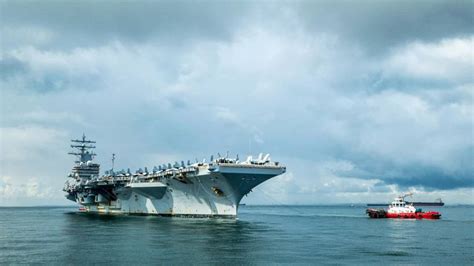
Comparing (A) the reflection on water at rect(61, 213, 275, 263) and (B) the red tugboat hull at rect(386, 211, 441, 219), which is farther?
(B) the red tugboat hull at rect(386, 211, 441, 219)

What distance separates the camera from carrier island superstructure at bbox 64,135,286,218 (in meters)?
43.9

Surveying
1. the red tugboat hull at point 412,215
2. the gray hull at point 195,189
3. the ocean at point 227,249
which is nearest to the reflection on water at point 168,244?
the ocean at point 227,249

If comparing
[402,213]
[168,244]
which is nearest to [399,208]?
[402,213]

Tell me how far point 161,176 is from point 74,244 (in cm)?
1961

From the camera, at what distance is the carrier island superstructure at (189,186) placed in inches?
1729

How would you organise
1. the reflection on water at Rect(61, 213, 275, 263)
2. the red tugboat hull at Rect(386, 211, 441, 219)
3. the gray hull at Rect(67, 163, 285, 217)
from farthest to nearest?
the red tugboat hull at Rect(386, 211, 441, 219), the gray hull at Rect(67, 163, 285, 217), the reflection on water at Rect(61, 213, 275, 263)

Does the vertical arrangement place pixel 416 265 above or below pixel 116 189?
below

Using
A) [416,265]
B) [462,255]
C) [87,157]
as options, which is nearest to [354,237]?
[462,255]

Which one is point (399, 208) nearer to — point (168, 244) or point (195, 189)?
point (195, 189)

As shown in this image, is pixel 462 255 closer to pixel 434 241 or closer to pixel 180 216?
pixel 434 241

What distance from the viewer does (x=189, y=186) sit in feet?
160

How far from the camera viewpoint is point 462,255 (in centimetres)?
2788

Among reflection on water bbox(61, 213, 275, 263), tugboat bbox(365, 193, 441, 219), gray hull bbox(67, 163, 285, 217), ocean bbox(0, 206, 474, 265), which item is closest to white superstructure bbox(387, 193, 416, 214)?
tugboat bbox(365, 193, 441, 219)

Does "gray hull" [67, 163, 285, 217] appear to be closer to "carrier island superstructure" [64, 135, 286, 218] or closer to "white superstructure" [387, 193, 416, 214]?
"carrier island superstructure" [64, 135, 286, 218]
